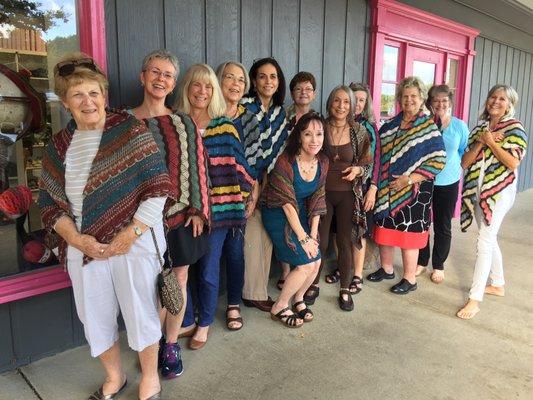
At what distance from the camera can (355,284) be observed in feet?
10.3

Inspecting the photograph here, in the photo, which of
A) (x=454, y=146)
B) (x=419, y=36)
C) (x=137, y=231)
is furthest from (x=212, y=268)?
(x=419, y=36)

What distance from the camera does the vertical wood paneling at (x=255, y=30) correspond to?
116 inches

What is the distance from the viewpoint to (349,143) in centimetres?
283

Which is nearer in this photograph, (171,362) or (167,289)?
(167,289)

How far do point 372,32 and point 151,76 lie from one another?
258 cm

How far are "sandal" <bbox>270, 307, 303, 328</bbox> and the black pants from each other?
55.4 inches

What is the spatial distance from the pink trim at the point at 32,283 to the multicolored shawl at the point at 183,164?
753 mm

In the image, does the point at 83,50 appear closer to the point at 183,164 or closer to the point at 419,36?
the point at 183,164

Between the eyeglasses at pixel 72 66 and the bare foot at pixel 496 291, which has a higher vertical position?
the eyeglasses at pixel 72 66

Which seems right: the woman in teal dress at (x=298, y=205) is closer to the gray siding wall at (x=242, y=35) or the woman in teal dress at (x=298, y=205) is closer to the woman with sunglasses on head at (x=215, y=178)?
A: the woman with sunglasses on head at (x=215, y=178)

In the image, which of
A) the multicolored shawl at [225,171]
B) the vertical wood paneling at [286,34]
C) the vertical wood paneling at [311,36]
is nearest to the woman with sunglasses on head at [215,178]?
the multicolored shawl at [225,171]

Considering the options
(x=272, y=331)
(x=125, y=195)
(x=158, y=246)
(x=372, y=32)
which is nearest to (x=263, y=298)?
(x=272, y=331)

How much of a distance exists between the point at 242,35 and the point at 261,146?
2.73 ft

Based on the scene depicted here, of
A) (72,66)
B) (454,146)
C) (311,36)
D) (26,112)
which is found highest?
(311,36)
